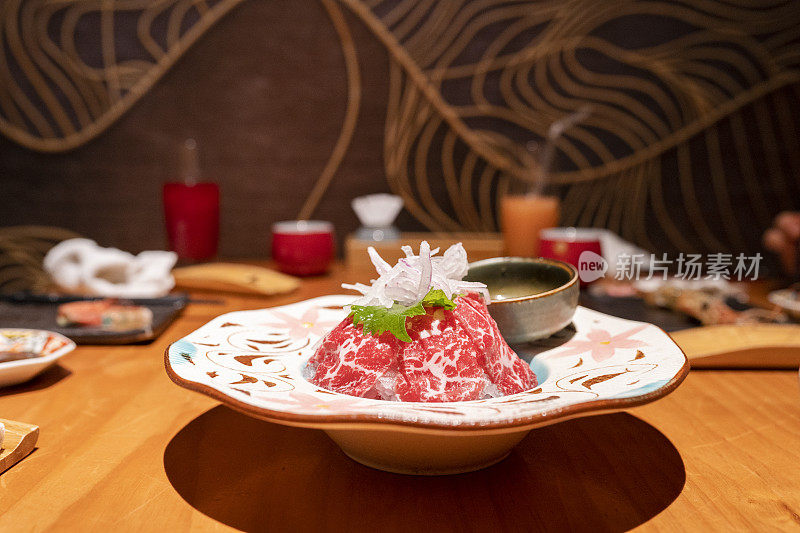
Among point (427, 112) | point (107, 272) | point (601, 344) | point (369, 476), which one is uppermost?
point (427, 112)

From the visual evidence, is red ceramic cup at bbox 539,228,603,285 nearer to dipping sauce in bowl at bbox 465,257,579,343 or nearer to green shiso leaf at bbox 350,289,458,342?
dipping sauce in bowl at bbox 465,257,579,343

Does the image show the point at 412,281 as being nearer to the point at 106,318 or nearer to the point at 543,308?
the point at 543,308

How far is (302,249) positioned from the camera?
6.52 feet

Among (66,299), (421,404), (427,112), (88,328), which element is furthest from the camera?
(427,112)

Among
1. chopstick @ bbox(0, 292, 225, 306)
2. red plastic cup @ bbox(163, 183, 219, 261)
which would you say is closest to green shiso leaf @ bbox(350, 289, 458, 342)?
chopstick @ bbox(0, 292, 225, 306)

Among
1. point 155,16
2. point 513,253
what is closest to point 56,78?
point 155,16

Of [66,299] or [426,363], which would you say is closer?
[426,363]

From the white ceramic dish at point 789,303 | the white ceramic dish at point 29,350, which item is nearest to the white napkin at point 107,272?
the white ceramic dish at point 29,350

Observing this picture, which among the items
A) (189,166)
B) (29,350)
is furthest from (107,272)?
(29,350)

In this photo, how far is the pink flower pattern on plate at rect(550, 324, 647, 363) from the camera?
31.9 inches

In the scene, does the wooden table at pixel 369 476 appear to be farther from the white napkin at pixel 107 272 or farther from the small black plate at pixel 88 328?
the white napkin at pixel 107 272

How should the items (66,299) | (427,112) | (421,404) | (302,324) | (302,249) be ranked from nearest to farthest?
(421,404), (302,324), (66,299), (302,249), (427,112)

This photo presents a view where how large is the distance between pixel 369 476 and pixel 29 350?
0.70 metres

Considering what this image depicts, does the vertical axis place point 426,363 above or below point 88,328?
above
